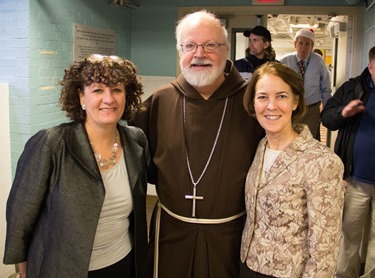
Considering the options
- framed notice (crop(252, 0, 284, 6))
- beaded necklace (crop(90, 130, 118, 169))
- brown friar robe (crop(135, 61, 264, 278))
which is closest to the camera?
beaded necklace (crop(90, 130, 118, 169))

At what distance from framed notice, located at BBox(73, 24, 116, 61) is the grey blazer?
2.15 metres

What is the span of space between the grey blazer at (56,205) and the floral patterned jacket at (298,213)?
60 cm

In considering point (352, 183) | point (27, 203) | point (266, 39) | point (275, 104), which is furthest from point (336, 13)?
point (27, 203)

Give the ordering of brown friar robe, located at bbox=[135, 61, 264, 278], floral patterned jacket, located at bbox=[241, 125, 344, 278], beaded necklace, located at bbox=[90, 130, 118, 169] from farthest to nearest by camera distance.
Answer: brown friar robe, located at bbox=[135, 61, 264, 278] → beaded necklace, located at bbox=[90, 130, 118, 169] → floral patterned jacket, located at bbox=[241, 125, 344, 278]

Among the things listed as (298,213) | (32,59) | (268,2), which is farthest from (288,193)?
(268,2)

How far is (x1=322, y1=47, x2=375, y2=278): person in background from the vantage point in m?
2.58

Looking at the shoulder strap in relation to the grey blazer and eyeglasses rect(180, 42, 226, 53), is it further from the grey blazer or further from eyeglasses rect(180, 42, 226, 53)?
the grey blazer

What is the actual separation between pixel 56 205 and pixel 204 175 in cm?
64

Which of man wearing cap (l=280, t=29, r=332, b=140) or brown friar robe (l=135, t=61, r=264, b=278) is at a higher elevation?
man wearing cap (l=280, t=29, r=332, b=140)

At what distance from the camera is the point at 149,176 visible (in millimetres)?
1919

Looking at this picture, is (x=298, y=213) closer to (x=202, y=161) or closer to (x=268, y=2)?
(x=202, y=161)

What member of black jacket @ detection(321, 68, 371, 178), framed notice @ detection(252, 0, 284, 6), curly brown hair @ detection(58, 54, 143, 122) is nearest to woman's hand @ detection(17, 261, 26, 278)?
curly brown hair @ detection(58, 54, 143, 122)

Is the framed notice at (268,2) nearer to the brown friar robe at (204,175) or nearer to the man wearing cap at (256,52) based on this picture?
the man wearing cap at (256,52)

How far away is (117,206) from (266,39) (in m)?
2.71
